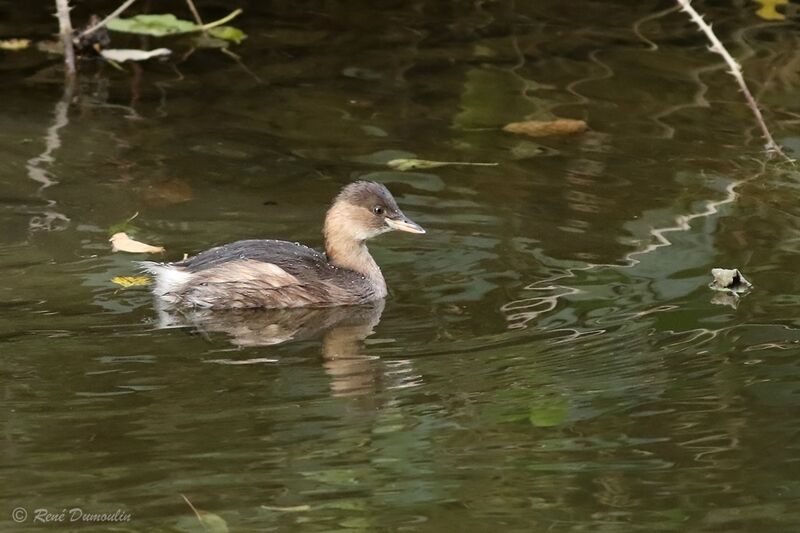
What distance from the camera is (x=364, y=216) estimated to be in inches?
293

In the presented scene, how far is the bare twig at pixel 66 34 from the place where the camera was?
10.1 metres

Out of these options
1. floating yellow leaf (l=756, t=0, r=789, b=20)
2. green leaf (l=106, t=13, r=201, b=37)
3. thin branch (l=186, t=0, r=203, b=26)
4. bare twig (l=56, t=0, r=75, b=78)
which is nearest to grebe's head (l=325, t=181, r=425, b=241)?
thin branch (l=186, t=0, r=203, b=26)

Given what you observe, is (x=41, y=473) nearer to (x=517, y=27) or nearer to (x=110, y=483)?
(x=110, y=483)

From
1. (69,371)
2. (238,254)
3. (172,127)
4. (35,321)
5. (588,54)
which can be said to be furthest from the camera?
(588,54)

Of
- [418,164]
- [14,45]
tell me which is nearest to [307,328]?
[418,164]

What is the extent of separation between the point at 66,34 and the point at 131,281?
3.64 m

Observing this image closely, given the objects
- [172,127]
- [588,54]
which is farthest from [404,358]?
[588,54]

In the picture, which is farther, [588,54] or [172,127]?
[588,54]

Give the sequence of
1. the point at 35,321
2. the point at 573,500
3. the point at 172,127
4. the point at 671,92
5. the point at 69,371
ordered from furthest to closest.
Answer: the point at 671,92 < the point at 172,127 < the point at 35,321 < the point at 69,371 < the point at 573,500

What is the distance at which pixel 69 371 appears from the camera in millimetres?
5918

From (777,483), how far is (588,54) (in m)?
6.74

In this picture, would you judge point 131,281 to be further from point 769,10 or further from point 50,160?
point 769,10

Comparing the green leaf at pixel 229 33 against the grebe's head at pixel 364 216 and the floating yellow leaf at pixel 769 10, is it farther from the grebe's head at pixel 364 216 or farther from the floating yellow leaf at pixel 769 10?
Result: the grebe's head at pixel 364 216

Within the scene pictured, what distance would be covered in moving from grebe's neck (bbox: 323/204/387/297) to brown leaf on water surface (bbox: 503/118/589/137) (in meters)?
2.23
